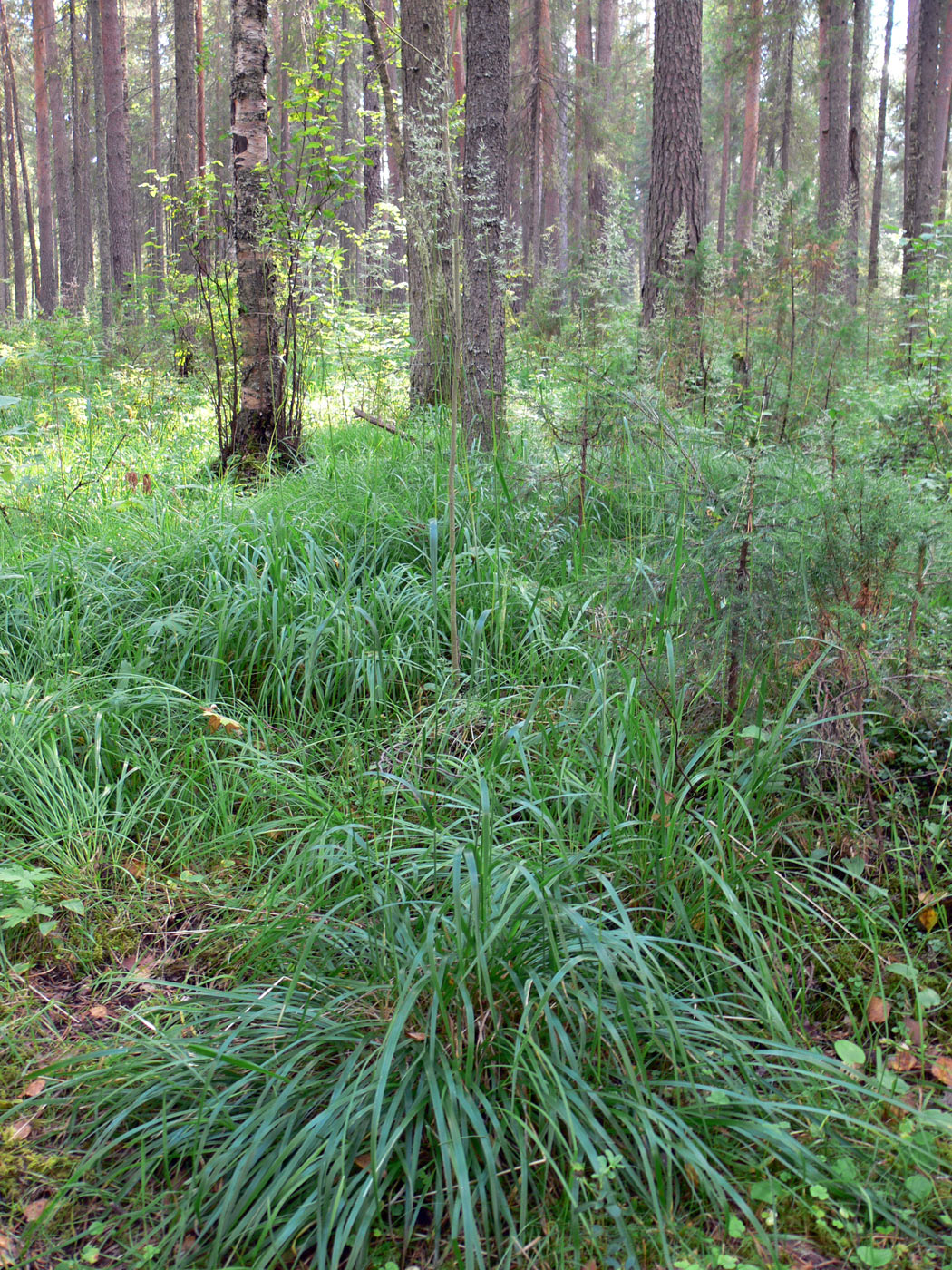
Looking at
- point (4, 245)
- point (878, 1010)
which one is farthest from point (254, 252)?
point (4, 245)

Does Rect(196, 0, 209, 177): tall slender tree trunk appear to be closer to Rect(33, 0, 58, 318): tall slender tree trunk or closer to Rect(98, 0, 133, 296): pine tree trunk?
Rect(98, 0, 133, 296): pine tree trunk

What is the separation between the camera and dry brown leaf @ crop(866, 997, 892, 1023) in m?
1.83

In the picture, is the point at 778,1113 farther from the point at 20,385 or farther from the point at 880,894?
the point at 20,385

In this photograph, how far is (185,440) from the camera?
5.75 meters

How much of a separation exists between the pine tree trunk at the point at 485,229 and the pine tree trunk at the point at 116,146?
9.96 metres

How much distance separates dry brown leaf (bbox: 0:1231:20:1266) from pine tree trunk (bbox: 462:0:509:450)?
3.26 meters

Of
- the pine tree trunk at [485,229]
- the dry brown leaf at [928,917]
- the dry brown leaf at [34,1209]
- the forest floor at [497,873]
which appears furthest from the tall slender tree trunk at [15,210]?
the dry brown leaf at [928,917]

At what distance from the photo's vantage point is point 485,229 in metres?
3.87

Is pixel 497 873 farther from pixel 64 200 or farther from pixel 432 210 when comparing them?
pixel 64 200

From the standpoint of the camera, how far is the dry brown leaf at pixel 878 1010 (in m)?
1.83

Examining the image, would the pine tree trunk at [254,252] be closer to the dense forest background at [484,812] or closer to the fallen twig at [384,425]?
the dense forest background at [484,812]

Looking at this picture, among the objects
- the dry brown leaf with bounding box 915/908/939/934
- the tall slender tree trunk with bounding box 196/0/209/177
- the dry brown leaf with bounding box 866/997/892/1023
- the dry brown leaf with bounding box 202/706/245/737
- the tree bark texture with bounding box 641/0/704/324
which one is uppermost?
the tall slender tree trunk with bounding box 196/0/209/177

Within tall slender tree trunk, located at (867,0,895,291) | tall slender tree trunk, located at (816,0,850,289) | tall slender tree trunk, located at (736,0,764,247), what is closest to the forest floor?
tall slender tree trunk, located at (816,0,850,289)

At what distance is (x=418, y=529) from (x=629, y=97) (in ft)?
67.8
